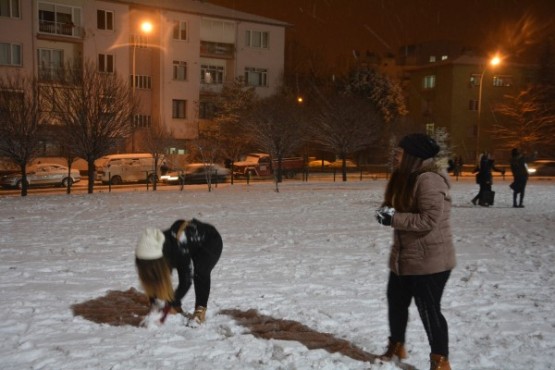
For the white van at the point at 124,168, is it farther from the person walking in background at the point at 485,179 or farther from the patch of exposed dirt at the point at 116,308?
the patch of exposed dirt at the point at 116,308

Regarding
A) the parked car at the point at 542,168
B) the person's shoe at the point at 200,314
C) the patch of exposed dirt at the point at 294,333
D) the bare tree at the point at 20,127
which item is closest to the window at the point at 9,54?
the bare tree at the point at 20,127

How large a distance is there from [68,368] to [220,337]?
1.39m

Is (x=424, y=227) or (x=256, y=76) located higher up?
(x=256, y=76)

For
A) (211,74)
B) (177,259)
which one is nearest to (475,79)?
(211,74)

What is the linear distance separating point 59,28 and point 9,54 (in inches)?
160

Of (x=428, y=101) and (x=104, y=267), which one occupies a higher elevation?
(x=428, y=101)

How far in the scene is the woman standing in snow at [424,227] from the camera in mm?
3979

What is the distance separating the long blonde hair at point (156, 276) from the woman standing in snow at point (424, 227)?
2.03 m

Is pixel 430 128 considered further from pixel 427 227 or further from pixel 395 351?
pixel 427 227

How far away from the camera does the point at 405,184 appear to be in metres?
4.12

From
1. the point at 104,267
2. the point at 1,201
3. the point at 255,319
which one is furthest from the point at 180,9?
the point at 255,319

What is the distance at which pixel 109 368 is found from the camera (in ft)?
14.1

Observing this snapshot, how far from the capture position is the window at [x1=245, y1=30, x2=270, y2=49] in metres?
48.0

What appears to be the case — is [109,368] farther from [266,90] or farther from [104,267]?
[266,90]
